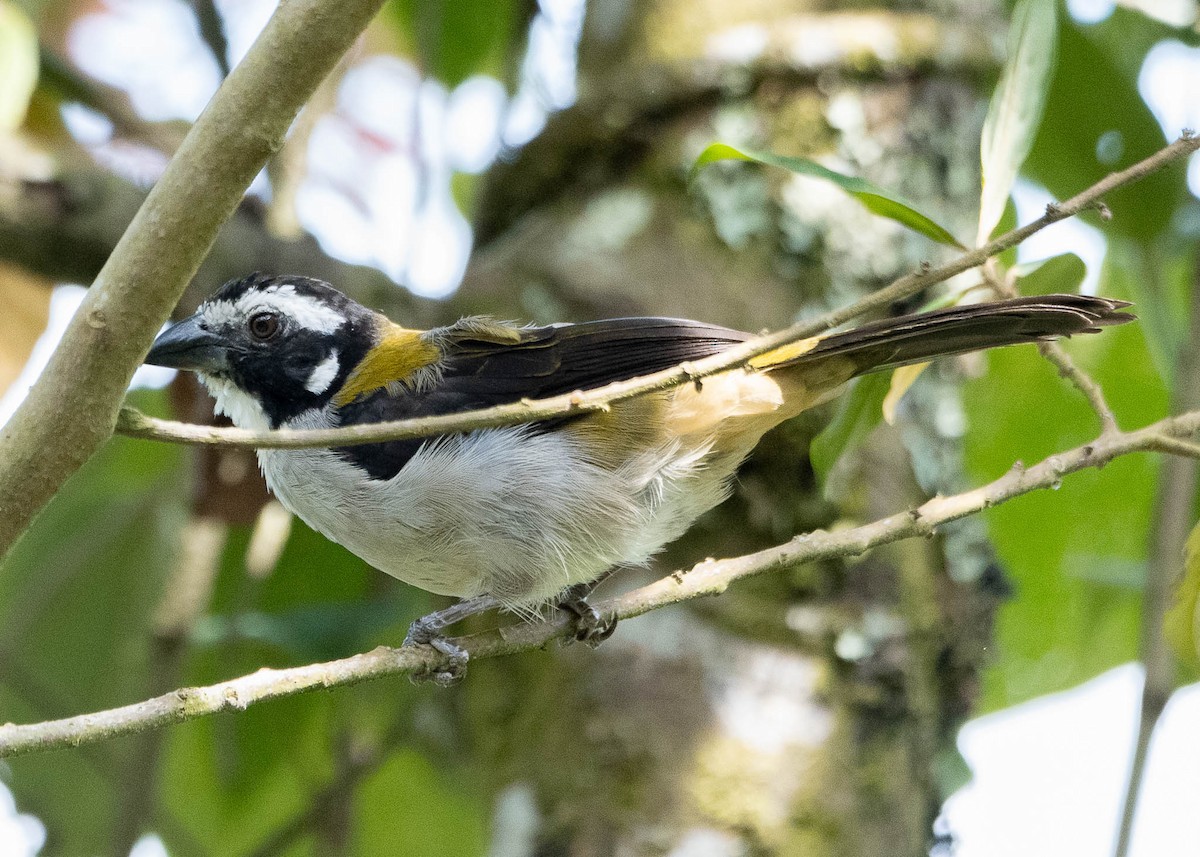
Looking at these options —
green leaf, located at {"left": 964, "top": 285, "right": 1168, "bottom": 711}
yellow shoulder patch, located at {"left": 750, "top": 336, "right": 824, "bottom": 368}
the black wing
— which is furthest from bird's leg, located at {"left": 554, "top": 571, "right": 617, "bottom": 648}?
green leaf, located at {"left": 964, "top": 285, "right": 1168, "bottom": 711}

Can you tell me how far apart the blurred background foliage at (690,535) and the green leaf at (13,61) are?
0.04 ft

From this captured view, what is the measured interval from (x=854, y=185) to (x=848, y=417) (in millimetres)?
576

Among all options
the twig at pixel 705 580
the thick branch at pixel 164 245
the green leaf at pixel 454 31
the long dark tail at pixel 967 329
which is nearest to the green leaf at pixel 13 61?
the green leaf at pixel 454 31

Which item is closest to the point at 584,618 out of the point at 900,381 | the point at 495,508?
the point at 495,508

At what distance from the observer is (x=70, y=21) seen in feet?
18.9

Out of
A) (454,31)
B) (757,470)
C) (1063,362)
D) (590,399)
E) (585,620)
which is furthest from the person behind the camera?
(454,31)

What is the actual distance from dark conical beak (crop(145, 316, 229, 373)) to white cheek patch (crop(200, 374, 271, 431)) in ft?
0.28

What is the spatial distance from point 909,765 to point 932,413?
106 centimetres

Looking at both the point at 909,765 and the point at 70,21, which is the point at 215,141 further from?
the point at 70,21

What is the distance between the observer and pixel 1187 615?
252 cm

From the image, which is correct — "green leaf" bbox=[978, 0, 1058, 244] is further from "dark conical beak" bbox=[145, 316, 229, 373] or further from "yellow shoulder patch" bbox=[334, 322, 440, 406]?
"dark conical beak" bbox=[145, 316, 229, 373]

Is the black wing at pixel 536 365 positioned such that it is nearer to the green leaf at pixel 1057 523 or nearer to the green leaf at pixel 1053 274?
the green leaf at pixel 1053 274

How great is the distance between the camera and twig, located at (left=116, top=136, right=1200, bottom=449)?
164cm

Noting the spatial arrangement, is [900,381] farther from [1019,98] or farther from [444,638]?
[444,638]
